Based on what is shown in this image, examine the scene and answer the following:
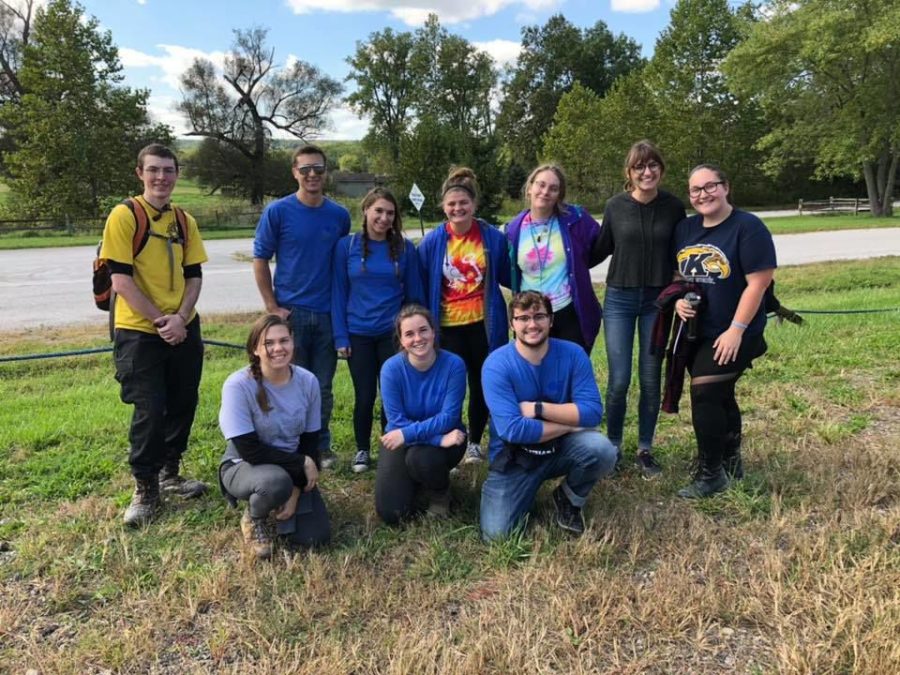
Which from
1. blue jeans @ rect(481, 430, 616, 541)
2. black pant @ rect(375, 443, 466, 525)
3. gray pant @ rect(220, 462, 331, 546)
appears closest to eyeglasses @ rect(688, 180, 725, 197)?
blue jeans @ rect(481, 430, 616, 541)

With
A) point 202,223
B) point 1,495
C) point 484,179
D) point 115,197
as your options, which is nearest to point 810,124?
point 484,179

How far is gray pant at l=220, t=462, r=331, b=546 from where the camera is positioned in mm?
3197

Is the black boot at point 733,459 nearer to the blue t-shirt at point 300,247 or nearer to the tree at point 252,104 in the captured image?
the blue t-shirt at point 300,247

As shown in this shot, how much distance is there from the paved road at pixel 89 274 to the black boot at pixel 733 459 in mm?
8716

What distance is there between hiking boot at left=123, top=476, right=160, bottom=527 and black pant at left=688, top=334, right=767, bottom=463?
305 cm

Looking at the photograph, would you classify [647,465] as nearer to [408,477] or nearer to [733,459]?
[733,459]

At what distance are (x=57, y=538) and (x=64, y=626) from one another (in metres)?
0.78

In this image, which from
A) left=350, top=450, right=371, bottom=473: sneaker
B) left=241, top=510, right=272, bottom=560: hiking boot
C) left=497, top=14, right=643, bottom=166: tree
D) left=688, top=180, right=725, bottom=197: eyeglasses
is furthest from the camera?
left=497, top=14, right=643, bottom=166: tree

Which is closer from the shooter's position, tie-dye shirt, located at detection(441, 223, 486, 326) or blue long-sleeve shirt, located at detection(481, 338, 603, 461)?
blue long-sleeve shirt, located at detection(481, 338, 603, 461)

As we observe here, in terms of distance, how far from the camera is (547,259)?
396 centimetres

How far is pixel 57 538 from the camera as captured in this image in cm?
338

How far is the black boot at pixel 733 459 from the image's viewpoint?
3.85 meters

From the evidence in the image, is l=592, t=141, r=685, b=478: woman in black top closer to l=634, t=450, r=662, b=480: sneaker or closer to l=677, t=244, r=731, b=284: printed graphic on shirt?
l=634, t=450, r=662, b=480: sneaker

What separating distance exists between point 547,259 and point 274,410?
1801 mm
